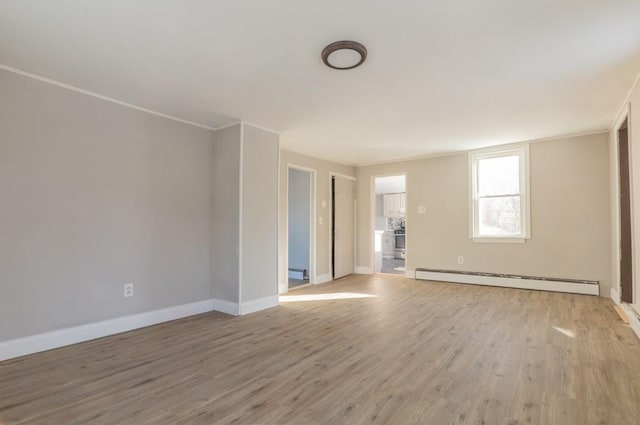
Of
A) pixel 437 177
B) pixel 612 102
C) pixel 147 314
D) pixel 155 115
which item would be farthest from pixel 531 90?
pixel 147 314

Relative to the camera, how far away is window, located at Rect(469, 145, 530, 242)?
538 cm

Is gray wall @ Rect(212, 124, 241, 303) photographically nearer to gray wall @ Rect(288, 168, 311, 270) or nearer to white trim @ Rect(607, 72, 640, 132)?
gray wall @ Rect(288, 168, 311, 270)

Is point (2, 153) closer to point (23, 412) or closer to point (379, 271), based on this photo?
point (23, 412)

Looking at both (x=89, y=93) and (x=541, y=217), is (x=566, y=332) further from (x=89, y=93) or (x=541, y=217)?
(x=89, y=93)

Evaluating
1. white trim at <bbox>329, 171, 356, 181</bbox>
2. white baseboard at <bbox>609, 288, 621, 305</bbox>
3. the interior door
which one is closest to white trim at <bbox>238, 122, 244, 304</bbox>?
white trim at <bbox>329, 171, 356, 181</bbox>

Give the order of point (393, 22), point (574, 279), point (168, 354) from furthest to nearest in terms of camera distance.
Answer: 1. point (574, 279)
2. point (168, 354)
3. point (393, 22)

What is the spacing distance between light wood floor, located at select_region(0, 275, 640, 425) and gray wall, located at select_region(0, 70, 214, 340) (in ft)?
1.39

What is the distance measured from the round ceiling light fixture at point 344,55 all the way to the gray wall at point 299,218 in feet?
12.0

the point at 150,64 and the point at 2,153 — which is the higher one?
the point at 150,64

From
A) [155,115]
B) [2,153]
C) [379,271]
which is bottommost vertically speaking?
[379,271]

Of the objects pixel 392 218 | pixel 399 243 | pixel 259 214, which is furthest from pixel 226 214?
pixel 392 218

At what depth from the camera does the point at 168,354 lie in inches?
110

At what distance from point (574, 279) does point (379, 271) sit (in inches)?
137

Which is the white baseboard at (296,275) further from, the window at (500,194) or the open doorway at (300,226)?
the window at (500,194)
